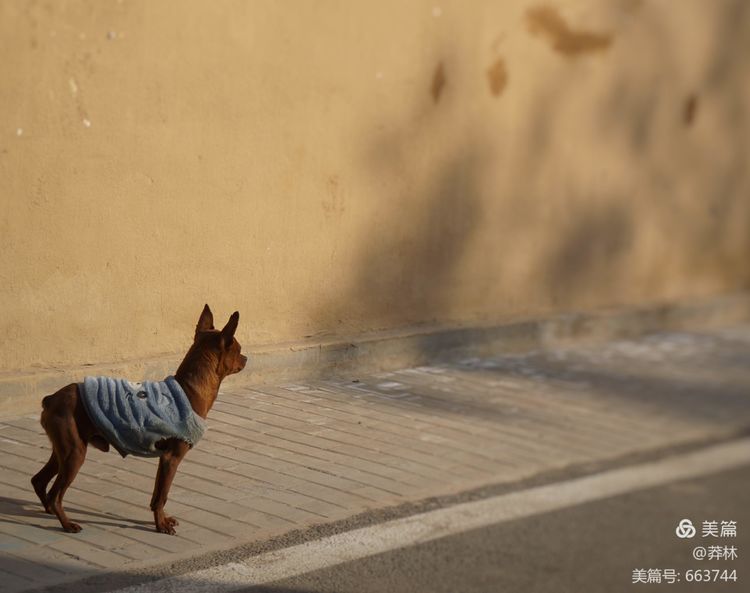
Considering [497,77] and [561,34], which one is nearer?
[497,77]

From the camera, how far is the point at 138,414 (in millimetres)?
5184

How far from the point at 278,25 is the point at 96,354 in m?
2.29

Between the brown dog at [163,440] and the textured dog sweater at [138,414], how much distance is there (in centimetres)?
5

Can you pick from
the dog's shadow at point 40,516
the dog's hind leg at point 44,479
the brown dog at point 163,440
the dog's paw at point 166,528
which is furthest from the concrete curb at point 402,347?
the dog's paw at point 166,528

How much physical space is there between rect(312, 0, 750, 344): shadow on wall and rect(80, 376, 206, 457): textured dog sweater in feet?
10.9

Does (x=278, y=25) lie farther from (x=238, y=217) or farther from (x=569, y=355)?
(x=569, y=355)

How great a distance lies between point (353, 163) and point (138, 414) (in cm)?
380

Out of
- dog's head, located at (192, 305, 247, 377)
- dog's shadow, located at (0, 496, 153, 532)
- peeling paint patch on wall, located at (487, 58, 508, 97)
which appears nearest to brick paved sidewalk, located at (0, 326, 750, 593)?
dog's shadow, located at (0, 496, 153, 532)

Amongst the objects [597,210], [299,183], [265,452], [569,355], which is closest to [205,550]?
[265,452]

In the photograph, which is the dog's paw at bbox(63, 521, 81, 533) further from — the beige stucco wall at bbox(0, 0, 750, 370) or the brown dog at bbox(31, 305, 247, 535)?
the beige stucco wall at bbox(0, 0, 750, 370)

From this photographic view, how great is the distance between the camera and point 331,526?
5930 millimetres

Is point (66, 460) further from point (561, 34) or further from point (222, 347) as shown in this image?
point (561, 34)

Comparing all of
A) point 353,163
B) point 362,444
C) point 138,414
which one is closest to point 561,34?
point 353,163

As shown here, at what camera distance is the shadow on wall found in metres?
9.05
